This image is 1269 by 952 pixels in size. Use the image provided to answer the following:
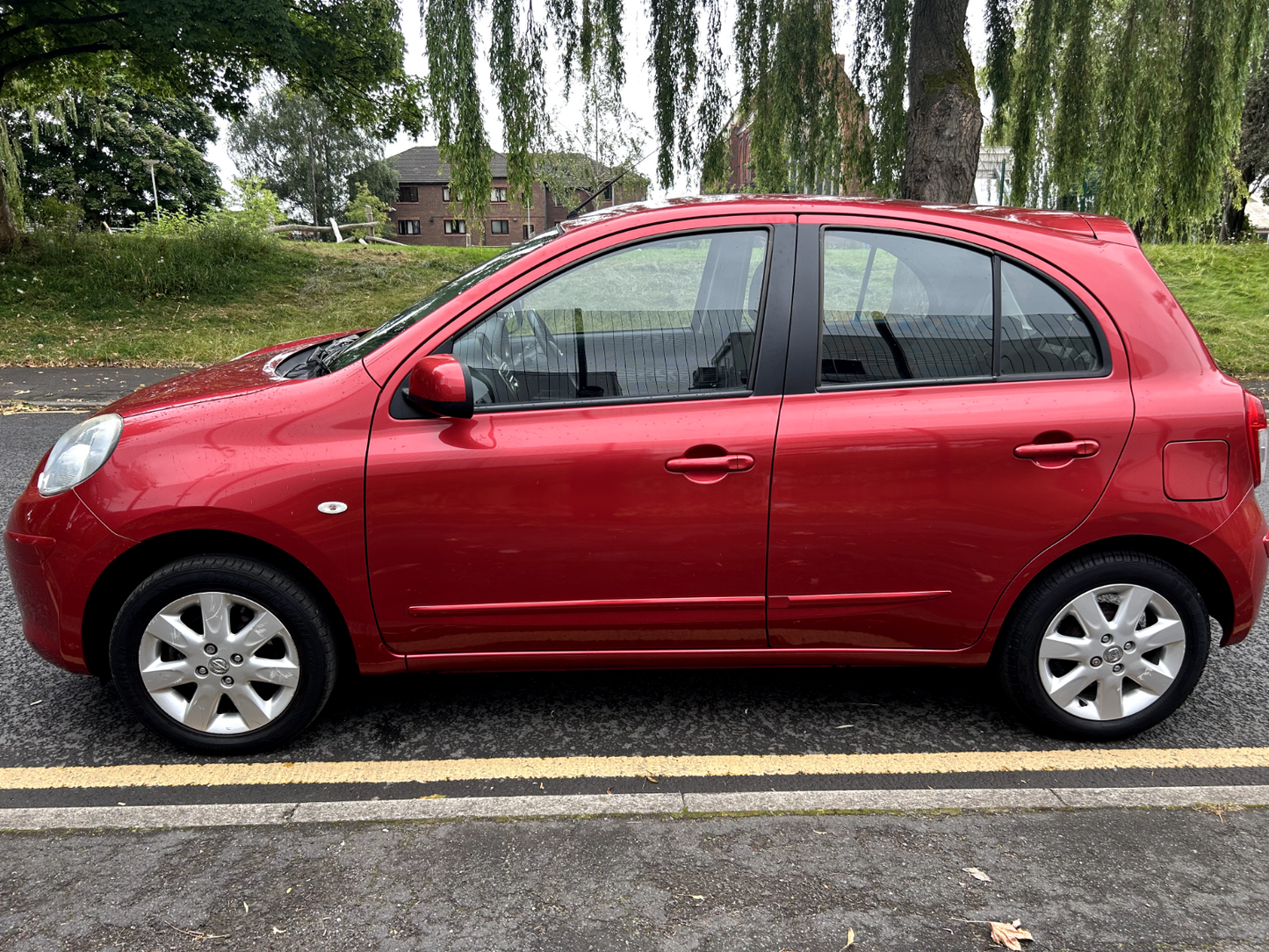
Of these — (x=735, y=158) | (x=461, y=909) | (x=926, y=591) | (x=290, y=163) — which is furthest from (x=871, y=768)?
(x=290, y=163)

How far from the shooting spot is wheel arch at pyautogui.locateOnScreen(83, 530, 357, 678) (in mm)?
2795

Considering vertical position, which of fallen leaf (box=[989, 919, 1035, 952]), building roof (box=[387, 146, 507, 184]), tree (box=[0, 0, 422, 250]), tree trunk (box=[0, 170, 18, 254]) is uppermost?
building roof (box=[387, 146, 507, 184])

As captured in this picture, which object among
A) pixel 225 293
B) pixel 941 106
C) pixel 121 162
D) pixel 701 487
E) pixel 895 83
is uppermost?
pixel 121 162

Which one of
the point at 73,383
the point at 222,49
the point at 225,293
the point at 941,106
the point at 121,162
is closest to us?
the point at 941,106

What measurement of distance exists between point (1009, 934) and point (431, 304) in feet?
7.88

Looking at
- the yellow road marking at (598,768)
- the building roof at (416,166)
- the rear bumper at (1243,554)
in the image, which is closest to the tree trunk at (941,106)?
the rear bumper at (1243,554)

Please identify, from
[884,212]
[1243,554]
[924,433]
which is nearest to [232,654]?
[924,433]

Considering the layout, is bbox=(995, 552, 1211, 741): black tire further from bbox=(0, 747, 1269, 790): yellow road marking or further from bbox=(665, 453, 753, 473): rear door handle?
bbox=(665, 453, 753, 473): rear door handle

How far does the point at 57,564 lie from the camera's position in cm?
280

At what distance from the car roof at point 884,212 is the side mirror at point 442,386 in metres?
0.67

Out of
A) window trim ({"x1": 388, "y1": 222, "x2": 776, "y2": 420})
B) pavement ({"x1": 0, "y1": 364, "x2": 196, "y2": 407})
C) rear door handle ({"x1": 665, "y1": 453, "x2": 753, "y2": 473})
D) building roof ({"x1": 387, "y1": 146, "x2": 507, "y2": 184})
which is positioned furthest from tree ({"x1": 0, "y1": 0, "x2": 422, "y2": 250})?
building roof ({"x1": 387, "y1": 146, "x2": 507, "y2": 184})

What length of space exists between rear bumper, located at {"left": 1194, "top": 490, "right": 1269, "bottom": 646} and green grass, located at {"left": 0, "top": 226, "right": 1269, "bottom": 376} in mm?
10942

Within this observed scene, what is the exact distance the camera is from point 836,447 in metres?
2.77

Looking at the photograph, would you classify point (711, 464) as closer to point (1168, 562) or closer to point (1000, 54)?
point (1168, 562)
